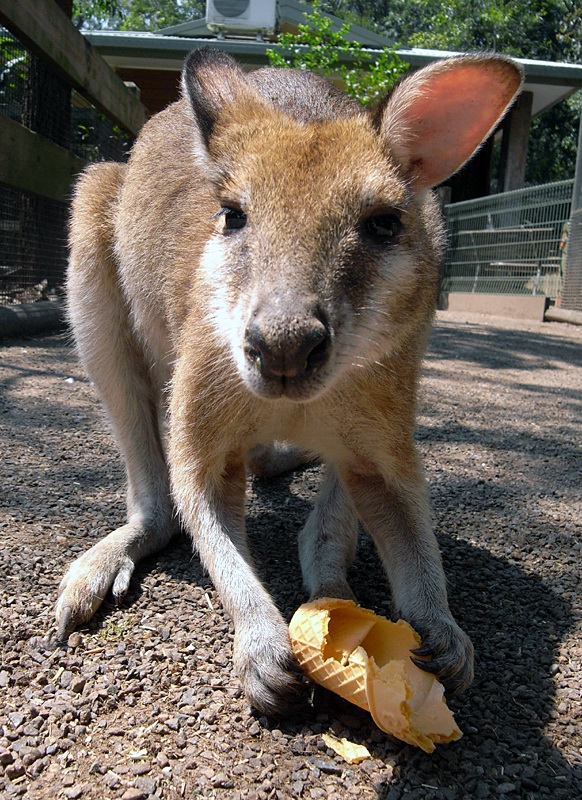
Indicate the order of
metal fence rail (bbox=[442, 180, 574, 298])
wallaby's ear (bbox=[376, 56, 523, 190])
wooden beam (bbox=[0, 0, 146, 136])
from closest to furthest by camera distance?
wallaby's ear (bbox=[376, 56, 523, 190])
wooden beam (bbox=[0, 0, 146, 136])
metal fence rail (bbox=[442, 180, 574, 298])

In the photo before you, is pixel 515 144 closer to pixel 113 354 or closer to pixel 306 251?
pixel 113 354

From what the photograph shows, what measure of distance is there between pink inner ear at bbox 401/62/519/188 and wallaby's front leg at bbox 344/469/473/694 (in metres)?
0.90

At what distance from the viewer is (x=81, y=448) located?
11.5 feet

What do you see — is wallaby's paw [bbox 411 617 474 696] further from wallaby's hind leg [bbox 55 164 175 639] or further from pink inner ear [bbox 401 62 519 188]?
pink inner ear [bbox 401 62 519 188]

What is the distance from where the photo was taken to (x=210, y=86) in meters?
2.48

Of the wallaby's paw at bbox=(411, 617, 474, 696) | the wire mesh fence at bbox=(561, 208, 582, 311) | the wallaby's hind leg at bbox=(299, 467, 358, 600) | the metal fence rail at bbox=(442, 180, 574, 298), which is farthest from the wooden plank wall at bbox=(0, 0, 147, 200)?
the wire mesh fence at bbox=(561, 208, 582, 311)

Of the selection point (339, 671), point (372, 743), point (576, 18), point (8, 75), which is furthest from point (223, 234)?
point (576, 18)

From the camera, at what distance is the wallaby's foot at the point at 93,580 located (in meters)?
2.08

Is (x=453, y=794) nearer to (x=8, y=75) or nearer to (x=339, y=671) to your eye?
(x=339, y=671)

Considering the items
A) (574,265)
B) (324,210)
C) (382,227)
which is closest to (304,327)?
(324,210)

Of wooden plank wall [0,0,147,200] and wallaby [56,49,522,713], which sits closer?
wallaby [56,49,522,713]

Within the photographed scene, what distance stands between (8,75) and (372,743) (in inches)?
208

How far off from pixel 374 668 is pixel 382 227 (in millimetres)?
1101

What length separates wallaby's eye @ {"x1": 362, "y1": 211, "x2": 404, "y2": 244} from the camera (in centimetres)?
209
